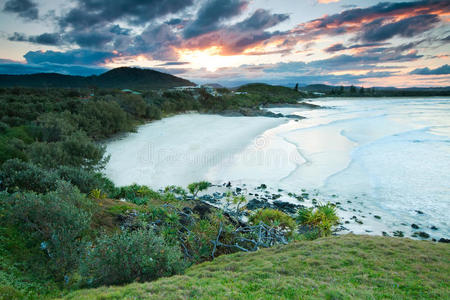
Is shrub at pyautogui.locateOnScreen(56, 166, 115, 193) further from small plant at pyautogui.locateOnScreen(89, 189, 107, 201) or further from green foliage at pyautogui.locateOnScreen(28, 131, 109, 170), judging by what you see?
green foliage at pyautogui.locateOnScreen(28, 131, 109, 170)

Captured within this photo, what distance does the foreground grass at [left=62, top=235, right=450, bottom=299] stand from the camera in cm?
357

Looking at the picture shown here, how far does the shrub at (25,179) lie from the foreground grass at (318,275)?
406 cm

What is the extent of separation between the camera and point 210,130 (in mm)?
26891

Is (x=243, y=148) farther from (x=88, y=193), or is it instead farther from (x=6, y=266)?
(x=6, y=266)

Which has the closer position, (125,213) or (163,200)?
(125,213)

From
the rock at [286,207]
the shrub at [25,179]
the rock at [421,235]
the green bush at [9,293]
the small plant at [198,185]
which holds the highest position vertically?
the shrub at [25,179]

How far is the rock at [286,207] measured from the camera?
31.7 ft

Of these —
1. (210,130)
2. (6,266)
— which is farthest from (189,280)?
(210,130)

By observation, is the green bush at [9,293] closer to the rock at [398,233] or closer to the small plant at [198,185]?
the small plant at [198,185]

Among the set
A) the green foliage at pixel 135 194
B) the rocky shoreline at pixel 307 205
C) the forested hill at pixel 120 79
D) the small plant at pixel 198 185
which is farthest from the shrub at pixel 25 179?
the forested hill at pixel 120 79

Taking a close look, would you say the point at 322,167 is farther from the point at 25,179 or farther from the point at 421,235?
the point at 25,179

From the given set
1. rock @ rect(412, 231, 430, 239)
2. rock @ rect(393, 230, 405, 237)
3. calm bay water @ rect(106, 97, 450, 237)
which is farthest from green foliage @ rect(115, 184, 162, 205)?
rock @ rect(412, 231, 430, 239)

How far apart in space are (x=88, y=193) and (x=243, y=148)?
13443 millimetres

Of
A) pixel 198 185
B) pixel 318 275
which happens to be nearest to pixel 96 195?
pixel 198 185
